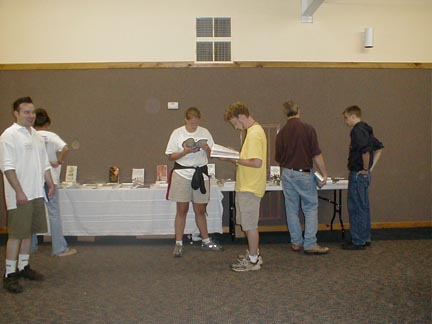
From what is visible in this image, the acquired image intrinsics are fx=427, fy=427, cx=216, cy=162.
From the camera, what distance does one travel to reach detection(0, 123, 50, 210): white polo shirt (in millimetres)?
3225

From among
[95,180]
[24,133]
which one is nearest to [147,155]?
[95,180]

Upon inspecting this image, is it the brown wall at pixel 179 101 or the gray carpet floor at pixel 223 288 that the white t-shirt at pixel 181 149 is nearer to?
the gray carpet floor at pixel 223 288

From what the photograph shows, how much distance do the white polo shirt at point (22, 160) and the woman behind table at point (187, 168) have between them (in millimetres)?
1273

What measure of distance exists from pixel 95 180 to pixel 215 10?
2.64 metres

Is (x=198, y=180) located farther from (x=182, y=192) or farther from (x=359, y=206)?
(x=359, y=206)

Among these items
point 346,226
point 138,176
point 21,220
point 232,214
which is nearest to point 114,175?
point 138,176

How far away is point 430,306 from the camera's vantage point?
290cm

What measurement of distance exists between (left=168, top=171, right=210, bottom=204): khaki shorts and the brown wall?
3.98 feet

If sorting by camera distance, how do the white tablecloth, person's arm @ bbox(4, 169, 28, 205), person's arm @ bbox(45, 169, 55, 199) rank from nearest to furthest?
person's arm @ bbox(4, 169, 28, 205) → person's arm @ bbox(45, 169, 55, 199) → the white tablecloth

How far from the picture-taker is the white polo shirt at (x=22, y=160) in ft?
10.6

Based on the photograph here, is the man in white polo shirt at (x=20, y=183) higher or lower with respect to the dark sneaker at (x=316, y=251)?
higher

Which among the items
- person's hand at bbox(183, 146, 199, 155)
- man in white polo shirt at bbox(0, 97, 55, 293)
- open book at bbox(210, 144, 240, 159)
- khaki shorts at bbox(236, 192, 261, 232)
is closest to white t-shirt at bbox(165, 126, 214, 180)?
person's hand at bbox(183, 146, 199, 155)

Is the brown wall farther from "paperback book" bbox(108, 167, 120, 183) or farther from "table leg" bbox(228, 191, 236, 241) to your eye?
"table leg" bbox(228, 191, 236, 241)

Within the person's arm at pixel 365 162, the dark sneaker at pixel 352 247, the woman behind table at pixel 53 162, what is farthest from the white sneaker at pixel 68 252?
the person's arm at pixel 365 162
